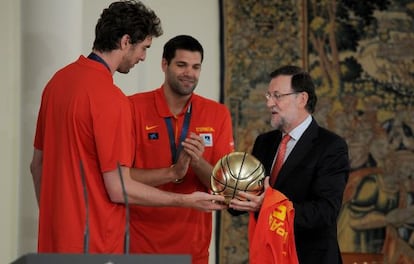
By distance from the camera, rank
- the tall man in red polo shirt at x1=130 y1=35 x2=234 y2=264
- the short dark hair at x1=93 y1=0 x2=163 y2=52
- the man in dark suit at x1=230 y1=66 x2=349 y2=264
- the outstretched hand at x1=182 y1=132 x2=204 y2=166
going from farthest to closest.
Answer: the tall man in red polo shirt at x1=130 y1=35 x2=234 y2=264 < the outstretched hand at x1=182 y1=132 x2=204 y2=166 < the man in dark suit at x1=230 y1=66 x2=349 y2=264 < the short dark hair at x1=93 y1=0 x2=163 y2=52

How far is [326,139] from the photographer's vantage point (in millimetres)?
5062

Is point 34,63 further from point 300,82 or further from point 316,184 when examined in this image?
point 316,184

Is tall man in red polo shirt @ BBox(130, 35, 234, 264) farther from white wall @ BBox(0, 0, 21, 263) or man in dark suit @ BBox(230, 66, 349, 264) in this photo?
white wall @ BBox(0, 0, 21, 263)

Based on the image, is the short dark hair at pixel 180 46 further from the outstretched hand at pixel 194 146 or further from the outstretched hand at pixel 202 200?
the outstretched hand at pixel 202 200

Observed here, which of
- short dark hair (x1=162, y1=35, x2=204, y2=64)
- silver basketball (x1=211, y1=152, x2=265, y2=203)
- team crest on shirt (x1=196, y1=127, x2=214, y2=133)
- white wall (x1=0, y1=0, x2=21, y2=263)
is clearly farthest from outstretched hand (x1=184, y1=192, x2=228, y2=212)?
white wall (x1=0, y1=0, x2=21, y2=263)

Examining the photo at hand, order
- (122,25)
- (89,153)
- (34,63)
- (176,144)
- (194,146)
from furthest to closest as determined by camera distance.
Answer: (34,63)
(176,144)
(194,146)
(122,25)
(89,153)

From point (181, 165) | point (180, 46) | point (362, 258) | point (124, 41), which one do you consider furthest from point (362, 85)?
→ point (124, 41)

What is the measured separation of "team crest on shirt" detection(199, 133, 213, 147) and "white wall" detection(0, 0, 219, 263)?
3.18 feet

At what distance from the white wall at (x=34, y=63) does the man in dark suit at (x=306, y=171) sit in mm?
1432

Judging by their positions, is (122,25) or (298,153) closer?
(122,25)

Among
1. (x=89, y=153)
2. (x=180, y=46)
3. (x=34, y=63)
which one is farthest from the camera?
(x=34, y=63)

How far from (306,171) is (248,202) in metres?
0.37

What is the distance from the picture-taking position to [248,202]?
4.82 metres

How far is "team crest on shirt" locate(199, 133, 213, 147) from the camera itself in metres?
5.46
